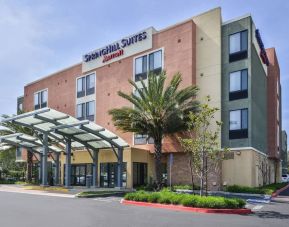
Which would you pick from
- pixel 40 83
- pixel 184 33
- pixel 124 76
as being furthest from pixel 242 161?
pixel 40 83

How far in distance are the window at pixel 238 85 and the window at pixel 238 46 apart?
1223 mm

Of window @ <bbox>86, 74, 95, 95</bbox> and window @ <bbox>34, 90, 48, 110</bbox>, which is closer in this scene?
window @ <bbox>86, 74, 95, 95</bbox>

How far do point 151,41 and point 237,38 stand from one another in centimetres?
840

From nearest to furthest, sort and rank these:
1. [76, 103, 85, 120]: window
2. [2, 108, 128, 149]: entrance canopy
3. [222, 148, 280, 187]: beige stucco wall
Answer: [2, 108, 128, 149]: entrance canopy → [222, 148, 280, 187]: beige stucco wall → [76, 103, 85, 120]: window

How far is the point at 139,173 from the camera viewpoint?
34.6 metres

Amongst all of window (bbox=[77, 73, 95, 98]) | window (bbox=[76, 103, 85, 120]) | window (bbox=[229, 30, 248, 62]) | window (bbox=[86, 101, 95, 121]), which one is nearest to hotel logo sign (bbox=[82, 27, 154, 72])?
window (bbox=[77, 73, 95, 98])

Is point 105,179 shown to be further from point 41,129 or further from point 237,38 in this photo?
point 237,38

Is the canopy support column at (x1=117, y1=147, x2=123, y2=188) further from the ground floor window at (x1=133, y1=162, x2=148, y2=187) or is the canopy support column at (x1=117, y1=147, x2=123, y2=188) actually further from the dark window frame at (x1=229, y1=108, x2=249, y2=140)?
the dark window frame at (x1=229, y1=108, x2=249, y2=140)

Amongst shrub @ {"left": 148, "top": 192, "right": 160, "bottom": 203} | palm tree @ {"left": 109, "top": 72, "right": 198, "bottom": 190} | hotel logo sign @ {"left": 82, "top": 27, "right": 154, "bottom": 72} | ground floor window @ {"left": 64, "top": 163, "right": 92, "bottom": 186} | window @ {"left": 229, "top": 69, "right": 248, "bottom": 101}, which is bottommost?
ground floor window @ {"left": 64, "top": 163, "right": 92, "bottom": 186}

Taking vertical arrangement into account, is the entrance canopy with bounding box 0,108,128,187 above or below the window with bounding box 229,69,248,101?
below

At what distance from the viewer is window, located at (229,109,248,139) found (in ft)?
96.7

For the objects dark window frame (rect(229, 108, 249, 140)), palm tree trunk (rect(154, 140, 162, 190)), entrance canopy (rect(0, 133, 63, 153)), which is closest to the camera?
palm tree trunk (rect(154, 140, 162, 190))

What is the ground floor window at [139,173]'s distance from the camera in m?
33.9

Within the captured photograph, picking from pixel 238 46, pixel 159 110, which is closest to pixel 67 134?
pixel 159 110
